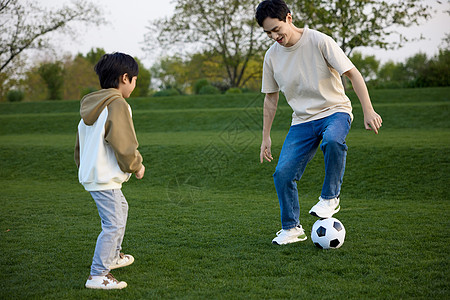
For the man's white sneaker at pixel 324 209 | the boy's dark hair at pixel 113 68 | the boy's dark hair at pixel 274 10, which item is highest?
the boy's dark hair at pixel 274 10

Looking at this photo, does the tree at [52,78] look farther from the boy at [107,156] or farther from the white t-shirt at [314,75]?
the boy at [107,156]

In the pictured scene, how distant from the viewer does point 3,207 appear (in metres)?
6.33

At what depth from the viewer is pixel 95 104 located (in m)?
3.00

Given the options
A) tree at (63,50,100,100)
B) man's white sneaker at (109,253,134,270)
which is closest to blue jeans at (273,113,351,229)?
man's white sneaker at (109,253,134,270)

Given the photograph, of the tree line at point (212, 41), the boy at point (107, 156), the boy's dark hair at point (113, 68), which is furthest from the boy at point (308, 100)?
the tree line at point (212, 41)

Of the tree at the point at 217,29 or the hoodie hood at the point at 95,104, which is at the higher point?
the tree at the point at 217,29

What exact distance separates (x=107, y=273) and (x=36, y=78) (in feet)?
135

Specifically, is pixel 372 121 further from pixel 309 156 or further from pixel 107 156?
pixel 107 156

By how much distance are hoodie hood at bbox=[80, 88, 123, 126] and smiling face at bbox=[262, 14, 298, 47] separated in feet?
5.20

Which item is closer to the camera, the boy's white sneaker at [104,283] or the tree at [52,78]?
the boy's white sneaker at [104,283]

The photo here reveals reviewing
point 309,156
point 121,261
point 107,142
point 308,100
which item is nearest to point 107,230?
point 121,261

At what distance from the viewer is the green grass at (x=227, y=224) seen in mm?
3008

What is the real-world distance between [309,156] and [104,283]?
2193 millimetres

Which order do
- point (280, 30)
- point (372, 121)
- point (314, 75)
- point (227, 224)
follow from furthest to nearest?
point (227, 224)
point (314, 75)
point (280, 30)
point (372, 121)
